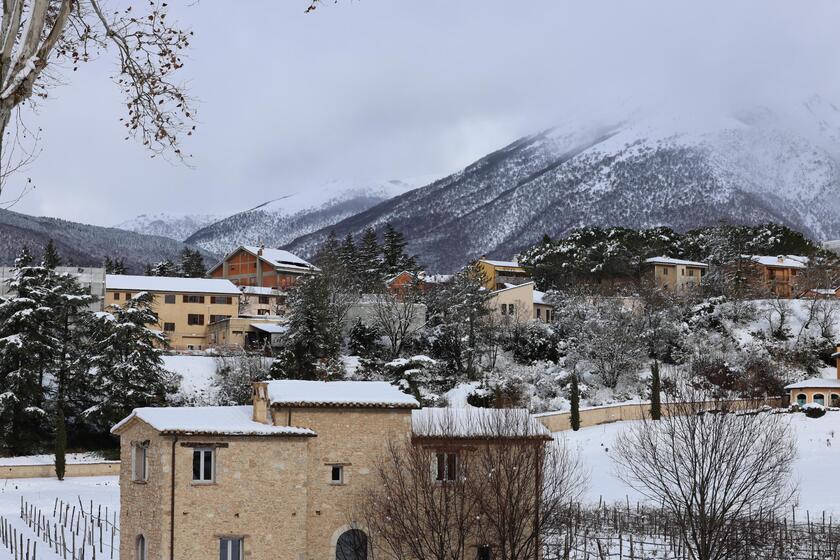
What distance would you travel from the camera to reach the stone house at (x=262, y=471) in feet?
94.8

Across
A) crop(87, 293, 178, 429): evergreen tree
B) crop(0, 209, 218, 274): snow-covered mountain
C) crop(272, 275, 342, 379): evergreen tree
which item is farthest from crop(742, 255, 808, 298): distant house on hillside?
Result: crop(0, 209, 218, 274): snow-covered mountain

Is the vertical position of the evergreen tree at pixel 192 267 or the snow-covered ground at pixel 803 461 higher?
the evergreen tree at pixel 192 267

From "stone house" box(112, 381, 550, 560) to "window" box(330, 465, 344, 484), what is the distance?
3cm

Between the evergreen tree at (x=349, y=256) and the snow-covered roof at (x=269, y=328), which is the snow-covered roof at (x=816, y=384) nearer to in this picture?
the snow-covered roof at (x=269, y=328)

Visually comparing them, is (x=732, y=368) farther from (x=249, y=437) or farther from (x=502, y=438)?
(x=249, y=437)

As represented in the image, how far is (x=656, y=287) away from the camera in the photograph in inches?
3231

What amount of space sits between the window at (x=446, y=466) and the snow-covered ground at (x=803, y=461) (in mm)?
11757

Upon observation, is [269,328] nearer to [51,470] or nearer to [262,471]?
[51,470]

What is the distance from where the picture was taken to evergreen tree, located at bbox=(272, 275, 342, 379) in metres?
63.1

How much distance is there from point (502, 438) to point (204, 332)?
2037 inches

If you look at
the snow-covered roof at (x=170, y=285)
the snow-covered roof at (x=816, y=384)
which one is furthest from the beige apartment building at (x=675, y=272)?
the snow-covered roof at (x=170, y=285)

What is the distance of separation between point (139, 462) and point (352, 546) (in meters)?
6.51

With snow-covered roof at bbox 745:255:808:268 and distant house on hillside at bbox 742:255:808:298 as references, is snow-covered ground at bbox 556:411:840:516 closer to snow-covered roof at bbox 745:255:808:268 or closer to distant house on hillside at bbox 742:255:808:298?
distant house on hillside at bbox 742:255:808:298

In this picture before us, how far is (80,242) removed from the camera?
511ft
